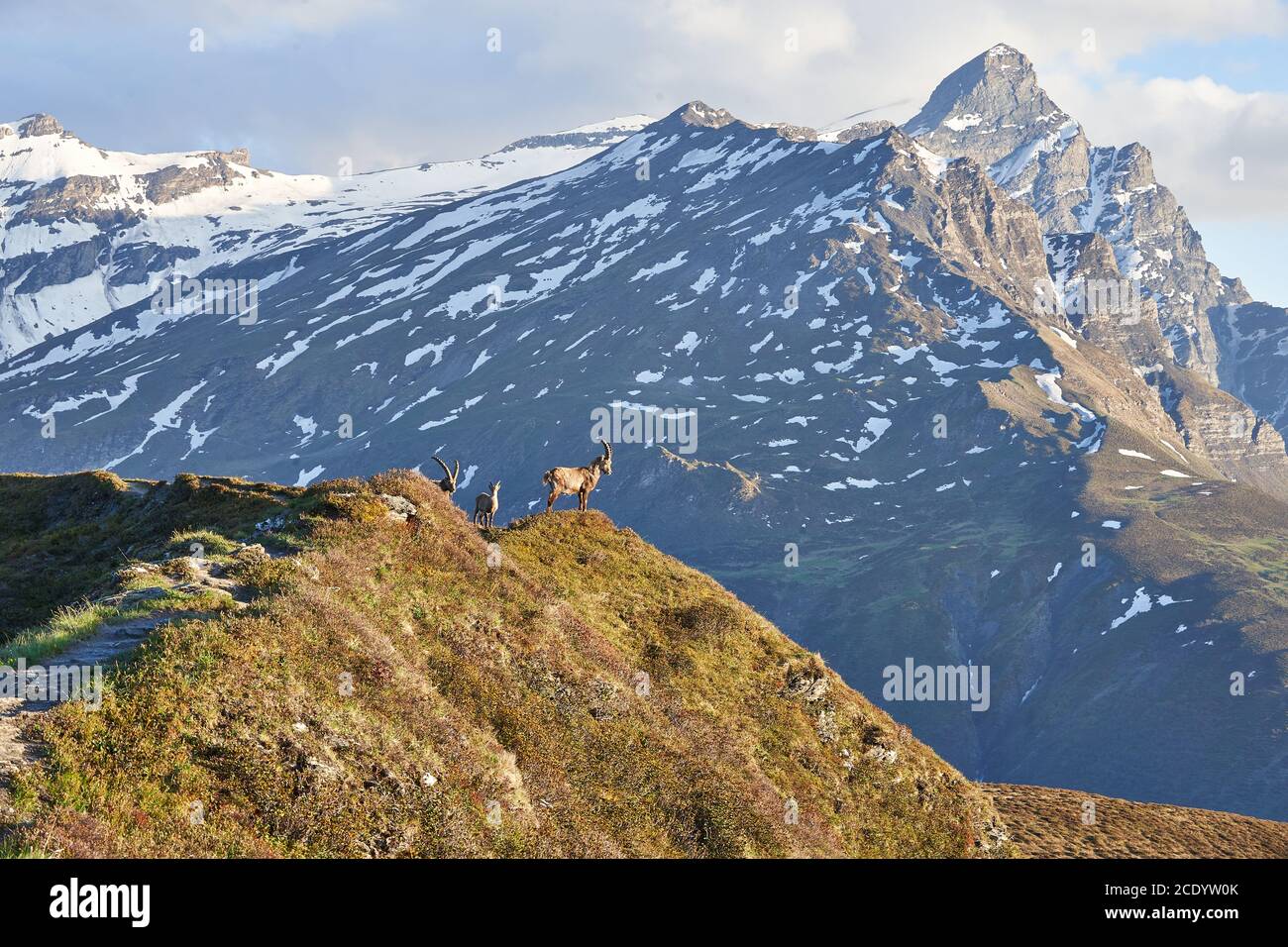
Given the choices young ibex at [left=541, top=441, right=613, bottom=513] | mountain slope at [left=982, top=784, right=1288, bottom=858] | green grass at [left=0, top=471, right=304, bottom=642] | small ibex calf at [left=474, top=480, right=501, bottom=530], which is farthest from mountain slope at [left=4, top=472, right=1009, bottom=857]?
mountain slope at [left=982, top=784, right=1288, bottom=858]

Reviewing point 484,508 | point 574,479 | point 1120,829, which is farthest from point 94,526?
point 1120,829

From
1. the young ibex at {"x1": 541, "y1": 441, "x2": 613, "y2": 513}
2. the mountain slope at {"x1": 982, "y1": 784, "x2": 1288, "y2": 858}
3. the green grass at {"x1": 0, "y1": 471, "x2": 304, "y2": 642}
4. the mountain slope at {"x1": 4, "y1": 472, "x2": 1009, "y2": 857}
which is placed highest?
the young ibex at {"x1": 541, "y1": 441, "x2": 613, "y2": 513}

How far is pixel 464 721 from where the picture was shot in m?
22.4

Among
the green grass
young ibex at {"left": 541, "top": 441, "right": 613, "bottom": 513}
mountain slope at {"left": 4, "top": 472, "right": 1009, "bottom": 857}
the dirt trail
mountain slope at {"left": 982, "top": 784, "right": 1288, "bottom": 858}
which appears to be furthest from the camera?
mountain slope at {"left": 982, "top": 784, "right": 1288, "bottom": 858}

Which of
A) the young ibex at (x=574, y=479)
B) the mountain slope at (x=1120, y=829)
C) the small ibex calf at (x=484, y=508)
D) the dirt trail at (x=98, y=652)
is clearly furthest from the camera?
the mountain slope at (x=1120, y=829)

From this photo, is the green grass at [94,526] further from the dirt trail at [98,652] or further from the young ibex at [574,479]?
the young ibex at [574,479]

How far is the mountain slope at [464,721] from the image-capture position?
15586 mm

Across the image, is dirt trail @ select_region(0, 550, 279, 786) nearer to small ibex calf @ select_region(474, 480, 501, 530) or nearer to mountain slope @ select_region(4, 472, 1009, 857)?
mountain slope @ select_region(4, 472, 1009, 857)

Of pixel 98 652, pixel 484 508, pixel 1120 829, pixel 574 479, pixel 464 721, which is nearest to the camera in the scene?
pixel 98 652

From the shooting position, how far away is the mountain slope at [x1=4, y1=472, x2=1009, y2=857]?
1559cm

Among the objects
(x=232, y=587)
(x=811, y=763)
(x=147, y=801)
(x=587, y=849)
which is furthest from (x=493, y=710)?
(x=811, y=763)

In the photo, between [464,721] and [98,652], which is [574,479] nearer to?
[464,721]

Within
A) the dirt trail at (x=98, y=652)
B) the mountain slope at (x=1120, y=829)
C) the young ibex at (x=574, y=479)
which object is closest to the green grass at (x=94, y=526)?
the dirt trail at (x=98, y=652)
